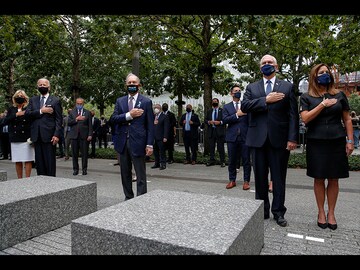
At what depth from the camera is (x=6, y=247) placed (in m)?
3.72

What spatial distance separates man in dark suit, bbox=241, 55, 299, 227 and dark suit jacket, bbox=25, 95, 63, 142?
156 inches

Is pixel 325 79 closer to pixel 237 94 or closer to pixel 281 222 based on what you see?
pixel 281 222

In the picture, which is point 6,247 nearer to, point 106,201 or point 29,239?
point 29,239

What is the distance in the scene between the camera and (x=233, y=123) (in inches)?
299

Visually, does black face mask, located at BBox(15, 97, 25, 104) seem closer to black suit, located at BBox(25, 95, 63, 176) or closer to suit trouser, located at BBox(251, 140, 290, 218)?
black suit, located at BBox(25, 95, 63, 176)

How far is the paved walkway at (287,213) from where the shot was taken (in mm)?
3674

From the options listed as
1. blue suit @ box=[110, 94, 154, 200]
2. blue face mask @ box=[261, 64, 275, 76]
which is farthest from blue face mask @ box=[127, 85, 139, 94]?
blue face mask @ box=[261, 64, 275, 76]

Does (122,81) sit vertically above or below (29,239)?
above

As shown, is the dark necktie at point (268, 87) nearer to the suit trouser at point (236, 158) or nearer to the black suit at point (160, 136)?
the suit trouser at point (236, 158)

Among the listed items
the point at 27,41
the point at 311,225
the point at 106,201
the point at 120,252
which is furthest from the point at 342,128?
the point at 27,41

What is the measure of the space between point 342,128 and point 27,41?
1484cm

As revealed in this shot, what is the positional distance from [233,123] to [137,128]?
2.96 m

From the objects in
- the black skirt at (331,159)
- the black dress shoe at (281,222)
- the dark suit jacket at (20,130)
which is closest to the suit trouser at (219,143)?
the dark suit jacket at (20,130)
